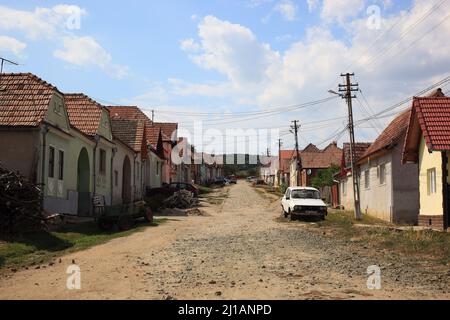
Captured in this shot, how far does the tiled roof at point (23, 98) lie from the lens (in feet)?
64.1

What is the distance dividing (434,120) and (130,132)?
23480 mm

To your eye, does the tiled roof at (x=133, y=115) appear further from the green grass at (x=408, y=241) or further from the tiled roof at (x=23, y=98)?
the green grass at (x=408, y=241)

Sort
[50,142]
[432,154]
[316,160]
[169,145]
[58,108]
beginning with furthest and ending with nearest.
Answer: [316,160] < [169,145] < [58,108] < [50,142] < [432,154]

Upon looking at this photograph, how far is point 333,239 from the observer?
17906 mm

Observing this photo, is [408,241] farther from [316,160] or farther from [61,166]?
[316,160]


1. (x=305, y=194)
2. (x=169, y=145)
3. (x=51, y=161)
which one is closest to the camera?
(x=51, y=161)

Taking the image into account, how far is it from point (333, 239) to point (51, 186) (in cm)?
1113

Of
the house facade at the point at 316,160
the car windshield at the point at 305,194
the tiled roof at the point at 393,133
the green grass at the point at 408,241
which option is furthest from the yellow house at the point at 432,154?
the house facade at the point at 316,160

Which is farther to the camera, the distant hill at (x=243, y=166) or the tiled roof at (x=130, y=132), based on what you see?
the distant hill at (x=243, y=166)

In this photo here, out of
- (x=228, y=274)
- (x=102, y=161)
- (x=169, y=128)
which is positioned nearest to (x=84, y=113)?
(x=102, y=161)

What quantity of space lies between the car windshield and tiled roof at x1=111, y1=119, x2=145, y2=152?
529 inches

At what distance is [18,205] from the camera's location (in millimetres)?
16703

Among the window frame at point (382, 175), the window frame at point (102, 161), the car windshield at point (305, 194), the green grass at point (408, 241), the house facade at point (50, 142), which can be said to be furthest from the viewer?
the window frame at point (102, 161)

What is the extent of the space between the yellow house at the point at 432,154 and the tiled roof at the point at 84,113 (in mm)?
15353
